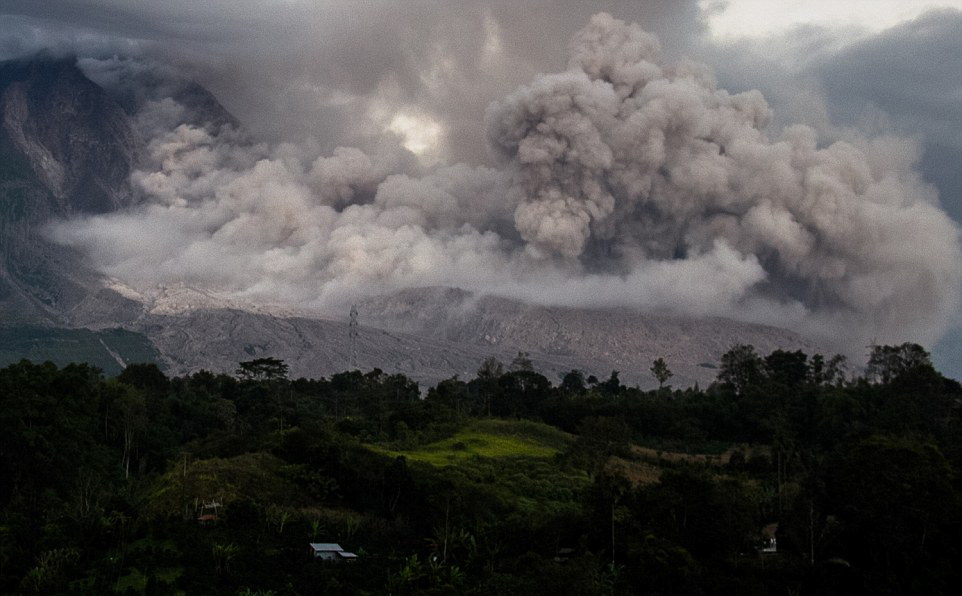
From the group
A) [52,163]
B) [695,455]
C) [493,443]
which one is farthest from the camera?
[52,163]

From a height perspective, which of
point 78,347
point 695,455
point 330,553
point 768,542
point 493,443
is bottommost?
point 330,553

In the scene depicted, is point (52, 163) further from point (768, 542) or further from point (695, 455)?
point (768, 542)

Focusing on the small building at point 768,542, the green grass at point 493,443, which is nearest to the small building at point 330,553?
the green grass at point 493,443

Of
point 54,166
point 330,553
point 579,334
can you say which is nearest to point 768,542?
point 330,553

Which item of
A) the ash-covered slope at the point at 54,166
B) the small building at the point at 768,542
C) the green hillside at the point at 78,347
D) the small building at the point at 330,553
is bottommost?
the small building at the point at 330,553

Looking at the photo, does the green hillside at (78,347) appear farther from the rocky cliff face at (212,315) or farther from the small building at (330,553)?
the small building at (330,553)

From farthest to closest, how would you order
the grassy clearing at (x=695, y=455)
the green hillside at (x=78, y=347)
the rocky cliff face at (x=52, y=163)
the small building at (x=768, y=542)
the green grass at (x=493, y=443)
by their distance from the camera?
1. the rocky cliff face at (x=52, y=163)
2. the green hillside at (x=78, y=347)
3. the grassy clearing at (x=695, y=455)
4. the green grass at (x=493, y=443)
5. the small building at (x=768, y=542)
